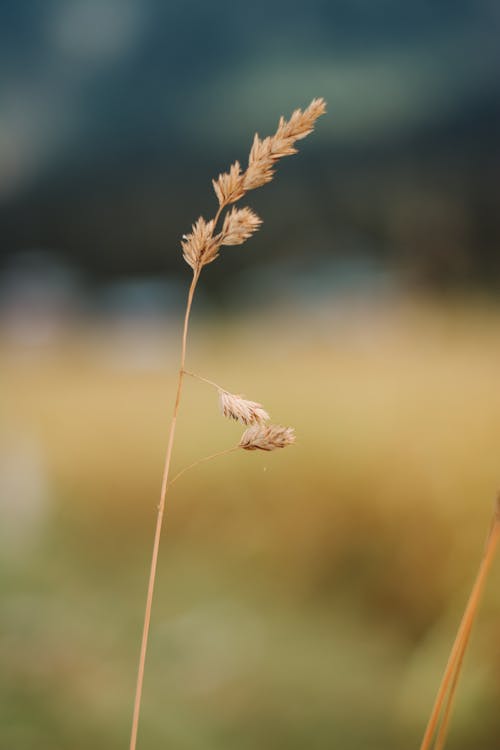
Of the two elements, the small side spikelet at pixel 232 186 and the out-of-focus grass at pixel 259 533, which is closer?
the small side spikelet at pixel 232 186

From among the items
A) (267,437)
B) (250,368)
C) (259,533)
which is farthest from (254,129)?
(267,437)

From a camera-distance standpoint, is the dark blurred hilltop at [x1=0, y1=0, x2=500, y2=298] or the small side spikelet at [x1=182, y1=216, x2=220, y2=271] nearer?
the small side spikelet at [x1=182, y1=216, x2=220, y2=271]

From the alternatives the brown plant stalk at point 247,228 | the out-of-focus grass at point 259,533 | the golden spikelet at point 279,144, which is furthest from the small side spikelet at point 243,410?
the out-of-focus grass at point 259,533

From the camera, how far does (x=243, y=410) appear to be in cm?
32

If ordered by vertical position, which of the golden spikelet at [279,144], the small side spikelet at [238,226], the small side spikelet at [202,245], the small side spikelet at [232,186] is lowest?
the small side spikelet at [202,245]

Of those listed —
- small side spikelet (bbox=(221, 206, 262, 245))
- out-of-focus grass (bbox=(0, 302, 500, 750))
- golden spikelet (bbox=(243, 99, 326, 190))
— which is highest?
golden spikelet (bbox=(243, 99, 326, 190))

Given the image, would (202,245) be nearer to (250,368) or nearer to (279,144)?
(279,144)

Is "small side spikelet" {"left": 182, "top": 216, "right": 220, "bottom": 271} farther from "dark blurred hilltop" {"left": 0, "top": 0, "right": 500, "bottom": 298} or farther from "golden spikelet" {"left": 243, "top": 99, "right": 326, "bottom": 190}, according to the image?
"dark blurred hilltop" {"left": 0, "top": 0, "right": 500, "bottom": 298}

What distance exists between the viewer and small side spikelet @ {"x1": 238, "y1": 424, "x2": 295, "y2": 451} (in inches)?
12.2

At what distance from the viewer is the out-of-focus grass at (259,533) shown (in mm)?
766

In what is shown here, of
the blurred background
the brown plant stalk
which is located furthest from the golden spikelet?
the blurred background

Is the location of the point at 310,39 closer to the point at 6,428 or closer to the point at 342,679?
the point at 6,428

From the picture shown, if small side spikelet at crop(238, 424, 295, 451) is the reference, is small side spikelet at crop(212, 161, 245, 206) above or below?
above

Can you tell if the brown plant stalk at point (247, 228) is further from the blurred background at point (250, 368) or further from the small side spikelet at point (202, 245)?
the blurred background at point (250, 368)
